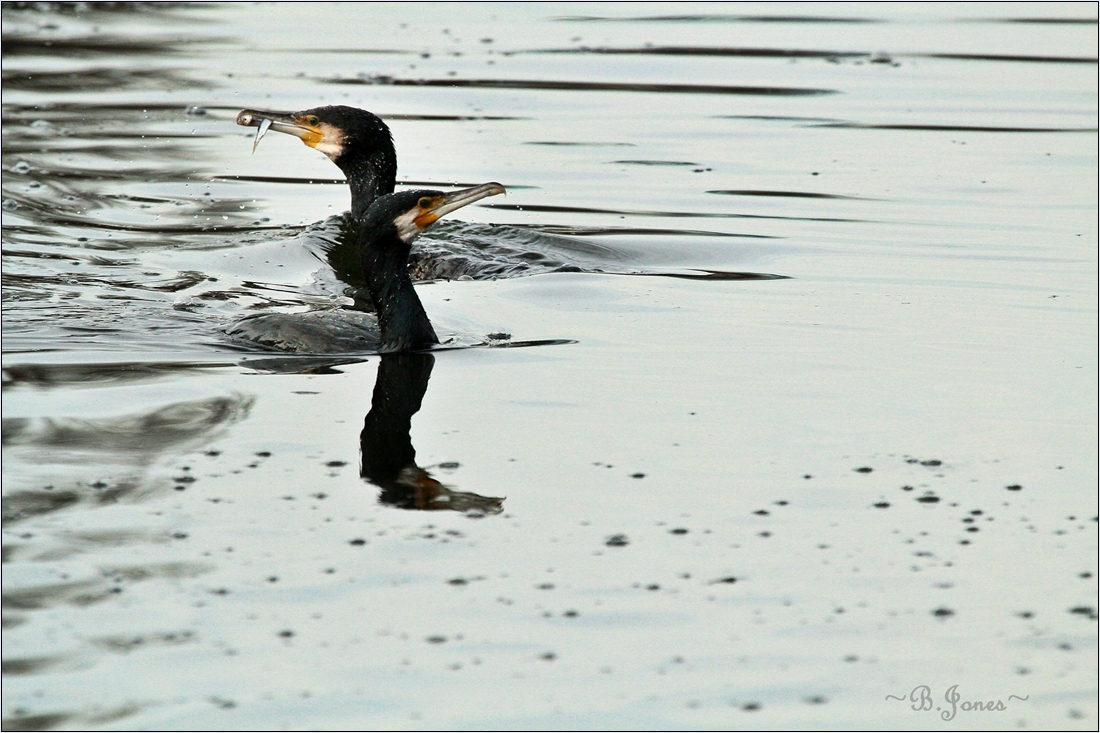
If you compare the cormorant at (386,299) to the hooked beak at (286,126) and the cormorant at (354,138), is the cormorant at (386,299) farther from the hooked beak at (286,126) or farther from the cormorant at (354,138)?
the hooked beak at (286,126)

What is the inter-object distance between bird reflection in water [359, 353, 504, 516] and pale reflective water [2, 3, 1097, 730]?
0.03 metres

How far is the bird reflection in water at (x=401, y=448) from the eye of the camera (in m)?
5.48

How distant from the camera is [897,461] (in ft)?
19.5

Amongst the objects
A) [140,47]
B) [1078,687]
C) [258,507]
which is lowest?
[1078,687]

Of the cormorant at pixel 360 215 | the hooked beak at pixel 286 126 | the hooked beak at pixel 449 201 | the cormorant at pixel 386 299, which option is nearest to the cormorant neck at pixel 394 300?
the cormorant at pixel 386 299

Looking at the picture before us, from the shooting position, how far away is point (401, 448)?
6.18 metres

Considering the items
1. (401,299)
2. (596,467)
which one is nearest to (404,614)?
(596,467)

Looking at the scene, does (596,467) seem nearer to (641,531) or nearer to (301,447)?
(641,531)

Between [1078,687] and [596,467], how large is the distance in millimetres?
2093

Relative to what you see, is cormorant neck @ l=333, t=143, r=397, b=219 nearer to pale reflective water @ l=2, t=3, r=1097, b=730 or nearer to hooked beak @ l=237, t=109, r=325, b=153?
hooked beak @ l=237, t=109, r=325, b=153

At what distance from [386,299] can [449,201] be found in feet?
2.00

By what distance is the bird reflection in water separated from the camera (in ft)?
18.0
